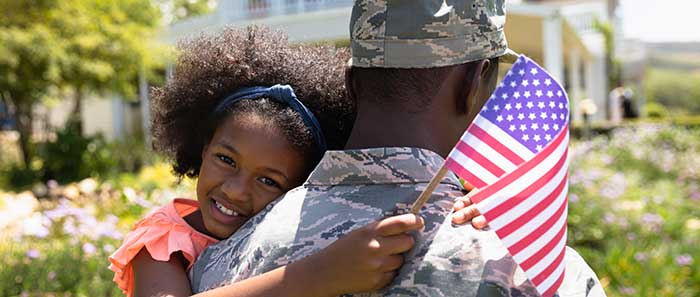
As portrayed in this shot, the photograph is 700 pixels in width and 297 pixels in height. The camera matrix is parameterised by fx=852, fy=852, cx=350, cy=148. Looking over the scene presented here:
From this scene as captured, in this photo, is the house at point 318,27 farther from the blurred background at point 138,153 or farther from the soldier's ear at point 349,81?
the soldier's ear at point 349,81

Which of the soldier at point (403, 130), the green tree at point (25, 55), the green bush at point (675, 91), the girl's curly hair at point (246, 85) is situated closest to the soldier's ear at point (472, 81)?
the soldier at point (403, 130)

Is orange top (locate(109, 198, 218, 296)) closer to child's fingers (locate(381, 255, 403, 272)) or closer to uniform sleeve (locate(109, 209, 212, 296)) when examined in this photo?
uniform sleeve (locate(109, 209, 212, 296))

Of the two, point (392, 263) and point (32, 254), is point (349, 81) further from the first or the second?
point (32, 254)

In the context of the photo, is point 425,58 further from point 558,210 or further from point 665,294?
point 665,294

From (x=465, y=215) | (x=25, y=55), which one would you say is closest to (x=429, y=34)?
(x=465, y=215)

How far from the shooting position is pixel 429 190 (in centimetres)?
143

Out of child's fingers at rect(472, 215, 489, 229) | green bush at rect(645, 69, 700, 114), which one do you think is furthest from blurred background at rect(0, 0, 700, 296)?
green bush at rect(645, 69, 700, 114)

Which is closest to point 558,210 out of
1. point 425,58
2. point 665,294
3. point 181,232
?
point 425,58

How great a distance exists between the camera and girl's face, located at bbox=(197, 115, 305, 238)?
2.00 metres

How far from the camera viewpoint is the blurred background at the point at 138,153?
585cm

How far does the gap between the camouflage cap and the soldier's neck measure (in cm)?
9

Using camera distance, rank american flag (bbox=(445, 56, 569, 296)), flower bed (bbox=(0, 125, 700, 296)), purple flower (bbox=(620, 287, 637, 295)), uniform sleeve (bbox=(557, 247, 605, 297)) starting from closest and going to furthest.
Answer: american flag (bbox=(445, 56, 569, 296)) < uniform sleeve (bbox=(557, 247, 605, 297)) < flower bed (bbox=(0, 125, 700, 296)) < purple flower (bbox=(620, 287, 637, 295))

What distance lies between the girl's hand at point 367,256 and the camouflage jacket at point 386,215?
4 cm

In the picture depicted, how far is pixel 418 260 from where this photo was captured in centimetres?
147
